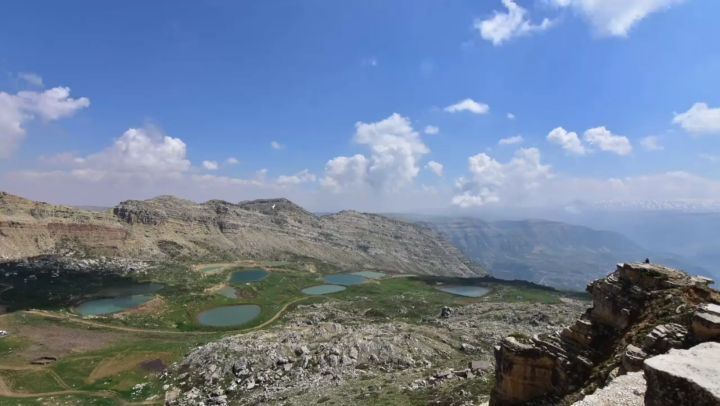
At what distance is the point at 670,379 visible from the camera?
1702cm

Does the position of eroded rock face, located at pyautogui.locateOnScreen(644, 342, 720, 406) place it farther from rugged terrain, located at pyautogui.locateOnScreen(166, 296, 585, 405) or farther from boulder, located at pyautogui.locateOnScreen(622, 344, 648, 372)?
rugged terrain, located at pyautogui.locateOnScreen(166, 296, 585, 405)

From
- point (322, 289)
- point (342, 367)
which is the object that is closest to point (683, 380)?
point (342, 367)

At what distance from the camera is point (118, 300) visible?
470ft

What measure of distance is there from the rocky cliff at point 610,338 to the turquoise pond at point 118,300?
126460 mm

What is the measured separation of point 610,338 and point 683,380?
70.6 ft

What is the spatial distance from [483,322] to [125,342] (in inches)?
3691

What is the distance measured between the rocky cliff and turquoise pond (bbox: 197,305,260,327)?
104 m

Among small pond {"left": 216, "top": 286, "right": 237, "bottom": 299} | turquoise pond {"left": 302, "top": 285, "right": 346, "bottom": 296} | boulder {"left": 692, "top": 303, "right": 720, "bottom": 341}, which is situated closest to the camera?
boulder {"left": 692, "top": 303, "right": 720, "bottom": 341}

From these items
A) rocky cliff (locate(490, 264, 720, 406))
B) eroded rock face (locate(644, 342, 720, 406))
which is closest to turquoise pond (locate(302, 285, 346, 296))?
rocky cliff (locate(490, 264, 720, 406))

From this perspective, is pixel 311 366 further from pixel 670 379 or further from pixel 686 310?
pixel 670 379

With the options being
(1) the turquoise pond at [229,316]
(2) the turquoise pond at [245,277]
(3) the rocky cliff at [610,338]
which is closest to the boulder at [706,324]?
(3) the rocky cliff at [610,338]

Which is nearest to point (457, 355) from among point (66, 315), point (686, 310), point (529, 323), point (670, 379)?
point (529, 323)

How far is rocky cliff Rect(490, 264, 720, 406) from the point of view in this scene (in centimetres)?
2739

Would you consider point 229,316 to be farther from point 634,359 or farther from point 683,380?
point 683,380
